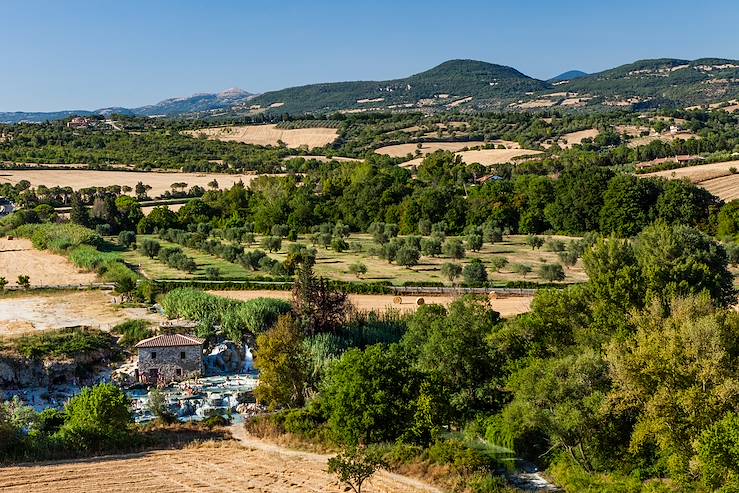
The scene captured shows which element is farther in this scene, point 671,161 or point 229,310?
point 671,161

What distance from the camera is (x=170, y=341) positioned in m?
42.9

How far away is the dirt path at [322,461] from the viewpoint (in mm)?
28328

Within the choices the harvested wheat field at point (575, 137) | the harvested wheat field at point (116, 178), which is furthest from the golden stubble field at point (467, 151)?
the harvested wheat field at point (116, 178)

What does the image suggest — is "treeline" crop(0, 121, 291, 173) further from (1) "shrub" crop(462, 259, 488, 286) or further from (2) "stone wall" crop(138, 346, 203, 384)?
(2) "stone wall" crop(138, 346, 203, 384)

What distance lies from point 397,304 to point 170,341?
53.7ft

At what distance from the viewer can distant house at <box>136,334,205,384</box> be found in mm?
42438

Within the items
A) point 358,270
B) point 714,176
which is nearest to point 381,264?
point 358,270

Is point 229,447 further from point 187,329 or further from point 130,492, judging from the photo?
point 187,329

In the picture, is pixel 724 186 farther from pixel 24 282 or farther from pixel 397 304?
pixel 24 282

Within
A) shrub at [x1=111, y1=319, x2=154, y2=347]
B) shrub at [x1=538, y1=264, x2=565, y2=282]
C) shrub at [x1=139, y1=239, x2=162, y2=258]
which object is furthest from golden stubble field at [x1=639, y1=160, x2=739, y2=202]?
shrub at [x1=111, y1=319, x2=154, y2=347]

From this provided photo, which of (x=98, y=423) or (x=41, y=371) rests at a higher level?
(x=98, y=423)

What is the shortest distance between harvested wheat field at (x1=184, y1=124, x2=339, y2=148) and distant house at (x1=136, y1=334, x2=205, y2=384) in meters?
116

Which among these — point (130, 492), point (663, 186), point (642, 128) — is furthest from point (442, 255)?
point (642, 128)

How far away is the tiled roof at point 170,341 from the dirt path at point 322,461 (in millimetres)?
8447
